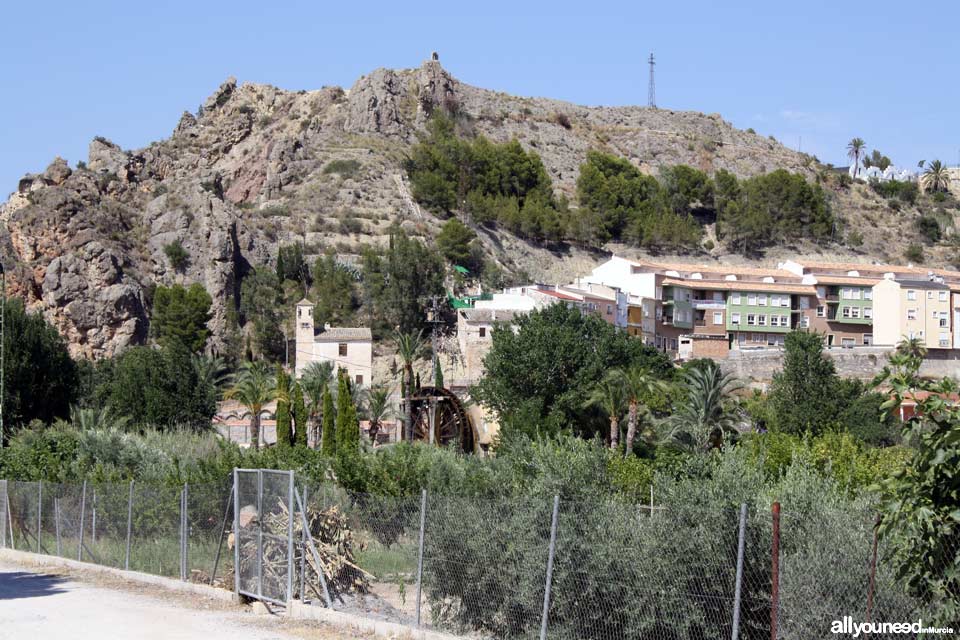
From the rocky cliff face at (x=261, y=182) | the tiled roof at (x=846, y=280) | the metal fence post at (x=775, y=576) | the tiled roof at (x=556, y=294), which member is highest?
the rocky cliff face at (x=261, y=182)

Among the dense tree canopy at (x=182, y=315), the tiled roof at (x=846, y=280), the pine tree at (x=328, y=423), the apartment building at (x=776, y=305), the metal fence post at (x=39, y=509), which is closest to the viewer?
the metal fence post at (x=39, y=509)

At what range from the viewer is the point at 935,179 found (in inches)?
6009

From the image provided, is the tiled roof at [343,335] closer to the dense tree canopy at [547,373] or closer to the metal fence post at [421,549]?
the dense tree canopy at [547,373]

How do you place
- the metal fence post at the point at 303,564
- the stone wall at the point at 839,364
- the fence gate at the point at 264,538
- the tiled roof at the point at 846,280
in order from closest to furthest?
the metal fence post at the point at 303,564, the fence gate at the point at 264,538, the stone wall at the point at 839,364, the tiled roof at the point at 846,280

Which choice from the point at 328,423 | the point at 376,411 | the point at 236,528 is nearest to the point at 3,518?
the point at 236,528

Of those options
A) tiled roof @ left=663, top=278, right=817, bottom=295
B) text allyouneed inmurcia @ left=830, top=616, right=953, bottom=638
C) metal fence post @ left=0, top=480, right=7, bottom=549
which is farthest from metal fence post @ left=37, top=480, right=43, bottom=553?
tiled roof @ left=663, top=278, right=817, bottom=295

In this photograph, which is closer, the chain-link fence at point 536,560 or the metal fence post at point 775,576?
the metal fence post at point 775,576

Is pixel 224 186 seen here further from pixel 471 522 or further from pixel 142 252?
pixel 471 522

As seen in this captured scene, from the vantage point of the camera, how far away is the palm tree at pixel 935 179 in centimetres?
15262

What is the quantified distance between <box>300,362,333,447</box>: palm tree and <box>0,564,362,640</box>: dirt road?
3845 centimetres

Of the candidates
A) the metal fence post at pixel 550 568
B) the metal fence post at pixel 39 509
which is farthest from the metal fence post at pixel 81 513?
the metal fence post at pixel 550 568

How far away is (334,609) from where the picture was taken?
16.1 metres

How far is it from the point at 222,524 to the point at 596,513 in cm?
754

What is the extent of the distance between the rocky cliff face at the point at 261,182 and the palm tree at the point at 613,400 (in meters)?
45.3
